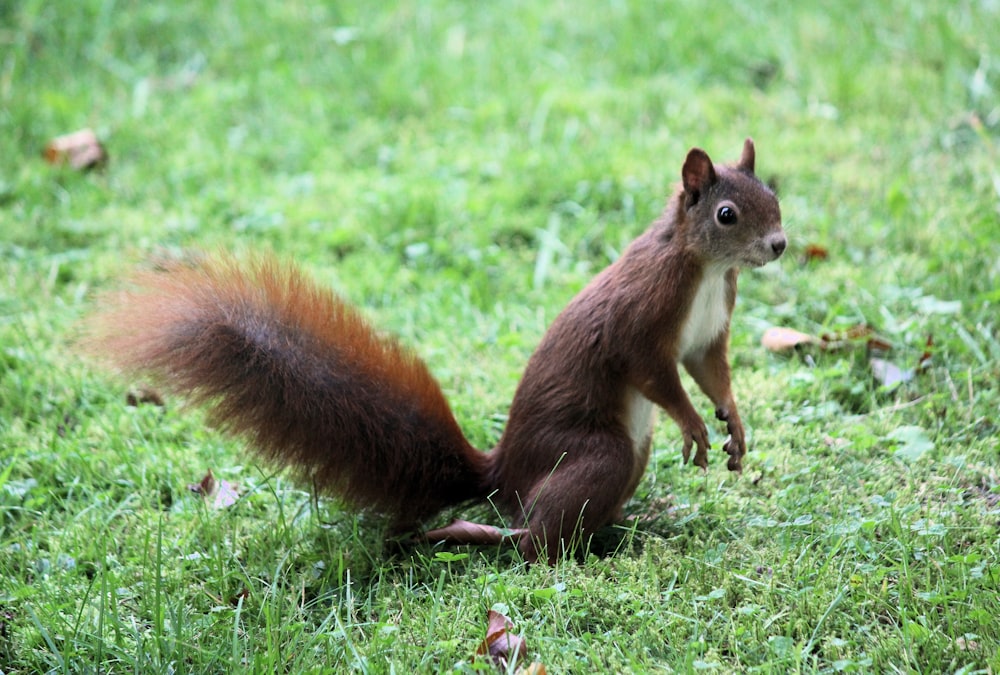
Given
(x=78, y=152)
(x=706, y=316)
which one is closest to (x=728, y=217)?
(x=706, y=316)

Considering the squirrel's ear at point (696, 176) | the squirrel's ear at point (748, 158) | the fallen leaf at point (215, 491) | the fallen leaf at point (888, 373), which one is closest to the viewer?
the squirrel's ear at point (696, 176)

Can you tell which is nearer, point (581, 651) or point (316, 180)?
point (581, 651)

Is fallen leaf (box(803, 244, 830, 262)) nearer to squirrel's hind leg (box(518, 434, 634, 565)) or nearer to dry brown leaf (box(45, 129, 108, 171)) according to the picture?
squirrel's hind leg (box(518, 434, 634, 565))

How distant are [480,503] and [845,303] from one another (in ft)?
4.45

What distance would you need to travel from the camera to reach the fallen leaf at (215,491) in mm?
2533

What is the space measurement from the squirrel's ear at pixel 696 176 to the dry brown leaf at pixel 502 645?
0.93 m

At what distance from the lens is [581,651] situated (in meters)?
1.88

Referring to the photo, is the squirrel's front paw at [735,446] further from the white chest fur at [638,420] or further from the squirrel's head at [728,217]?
the squirrel's head at [728,217]

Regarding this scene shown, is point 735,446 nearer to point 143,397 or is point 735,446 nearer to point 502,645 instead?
point 502,645

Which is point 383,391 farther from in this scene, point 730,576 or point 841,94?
point 841,94

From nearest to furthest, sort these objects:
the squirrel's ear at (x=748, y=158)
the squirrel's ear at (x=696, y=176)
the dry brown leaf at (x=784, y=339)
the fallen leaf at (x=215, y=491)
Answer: the squirrel's ear at (x=696, y=176) → the squirrel's ear at (x=748, y=158) → the fallen leaf at (x=215, y=491) → the dry brown leaf at (x=784, y=339)

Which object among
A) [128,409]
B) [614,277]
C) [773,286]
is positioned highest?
[614,277]

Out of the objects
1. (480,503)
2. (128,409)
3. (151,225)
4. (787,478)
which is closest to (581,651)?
(480,503)

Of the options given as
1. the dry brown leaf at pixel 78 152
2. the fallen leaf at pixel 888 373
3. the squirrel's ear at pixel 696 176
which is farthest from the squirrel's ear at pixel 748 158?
the dry brown leaf at pixel 78 152
